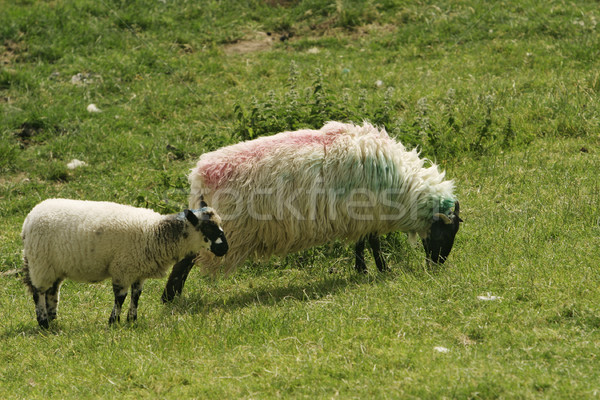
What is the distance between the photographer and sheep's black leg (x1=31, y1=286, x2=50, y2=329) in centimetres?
585

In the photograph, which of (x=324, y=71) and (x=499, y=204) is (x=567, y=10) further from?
(x=499, y=204)

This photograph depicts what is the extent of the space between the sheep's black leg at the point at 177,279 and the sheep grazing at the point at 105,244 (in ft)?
1.68

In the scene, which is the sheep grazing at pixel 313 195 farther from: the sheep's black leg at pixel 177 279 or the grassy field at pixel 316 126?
the grassy field at pixel 316 126

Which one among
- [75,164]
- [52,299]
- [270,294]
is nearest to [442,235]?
[270,294]

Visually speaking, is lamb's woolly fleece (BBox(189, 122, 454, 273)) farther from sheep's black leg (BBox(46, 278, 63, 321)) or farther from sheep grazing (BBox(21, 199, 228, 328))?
sheep's black leg (BBox(46, 278, 63, 321))

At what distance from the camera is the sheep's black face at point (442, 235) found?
6824mm

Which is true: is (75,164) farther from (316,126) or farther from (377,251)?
(377,251)

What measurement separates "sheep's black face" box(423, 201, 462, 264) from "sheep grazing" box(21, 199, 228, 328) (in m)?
2.10

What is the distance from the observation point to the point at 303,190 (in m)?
6.63

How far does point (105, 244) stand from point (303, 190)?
6.03 ft

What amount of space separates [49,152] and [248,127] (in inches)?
135

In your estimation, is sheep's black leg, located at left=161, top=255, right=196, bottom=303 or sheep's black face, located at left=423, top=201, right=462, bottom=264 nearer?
sheep's black leg, located at left=161, top=255, right=196, bottom=303

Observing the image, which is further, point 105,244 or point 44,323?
point 44,323

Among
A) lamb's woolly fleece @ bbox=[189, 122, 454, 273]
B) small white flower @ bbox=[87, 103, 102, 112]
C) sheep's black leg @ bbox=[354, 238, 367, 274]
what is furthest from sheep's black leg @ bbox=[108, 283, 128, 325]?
small white flower @ bbox=[87, 103, 102, 112]
